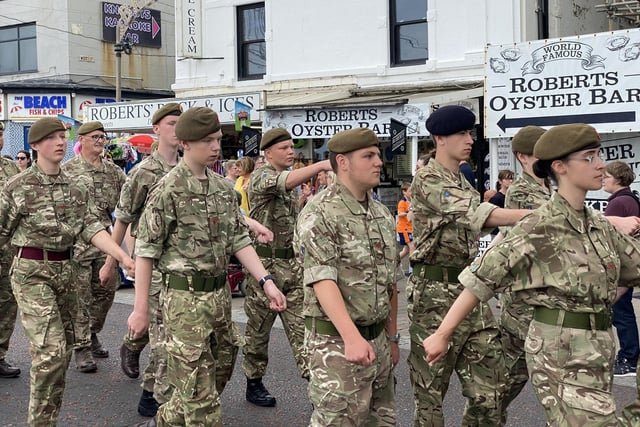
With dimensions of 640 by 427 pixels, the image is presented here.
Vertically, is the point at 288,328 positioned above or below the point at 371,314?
below

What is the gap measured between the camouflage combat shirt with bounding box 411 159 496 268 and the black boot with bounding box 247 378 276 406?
2097 millimetres

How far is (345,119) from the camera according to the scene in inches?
591

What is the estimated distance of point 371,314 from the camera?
4.36 m

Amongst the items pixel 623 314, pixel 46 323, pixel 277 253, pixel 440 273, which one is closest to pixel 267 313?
pixel 277 253

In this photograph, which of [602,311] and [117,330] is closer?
[602,311]

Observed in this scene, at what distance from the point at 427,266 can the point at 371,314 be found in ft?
3.01

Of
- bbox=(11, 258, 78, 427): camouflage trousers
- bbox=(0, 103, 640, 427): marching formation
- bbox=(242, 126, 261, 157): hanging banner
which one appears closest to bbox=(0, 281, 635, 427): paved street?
bbox=(0, 103, 640, 427): marching formation

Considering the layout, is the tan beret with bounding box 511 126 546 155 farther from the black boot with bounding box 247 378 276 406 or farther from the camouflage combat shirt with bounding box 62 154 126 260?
the camouflage combat shirt with bounding box 62 154 126 260

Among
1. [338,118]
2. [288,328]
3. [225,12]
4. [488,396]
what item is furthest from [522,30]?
[488,396]

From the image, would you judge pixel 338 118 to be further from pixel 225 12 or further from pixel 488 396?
pixel 488 396

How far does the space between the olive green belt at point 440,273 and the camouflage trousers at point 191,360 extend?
4.24 feet

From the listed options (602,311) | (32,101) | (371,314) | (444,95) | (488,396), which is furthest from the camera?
(32,101)

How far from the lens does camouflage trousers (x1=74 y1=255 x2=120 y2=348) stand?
311 inches

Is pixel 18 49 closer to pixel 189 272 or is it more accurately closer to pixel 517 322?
pixel 189 272
